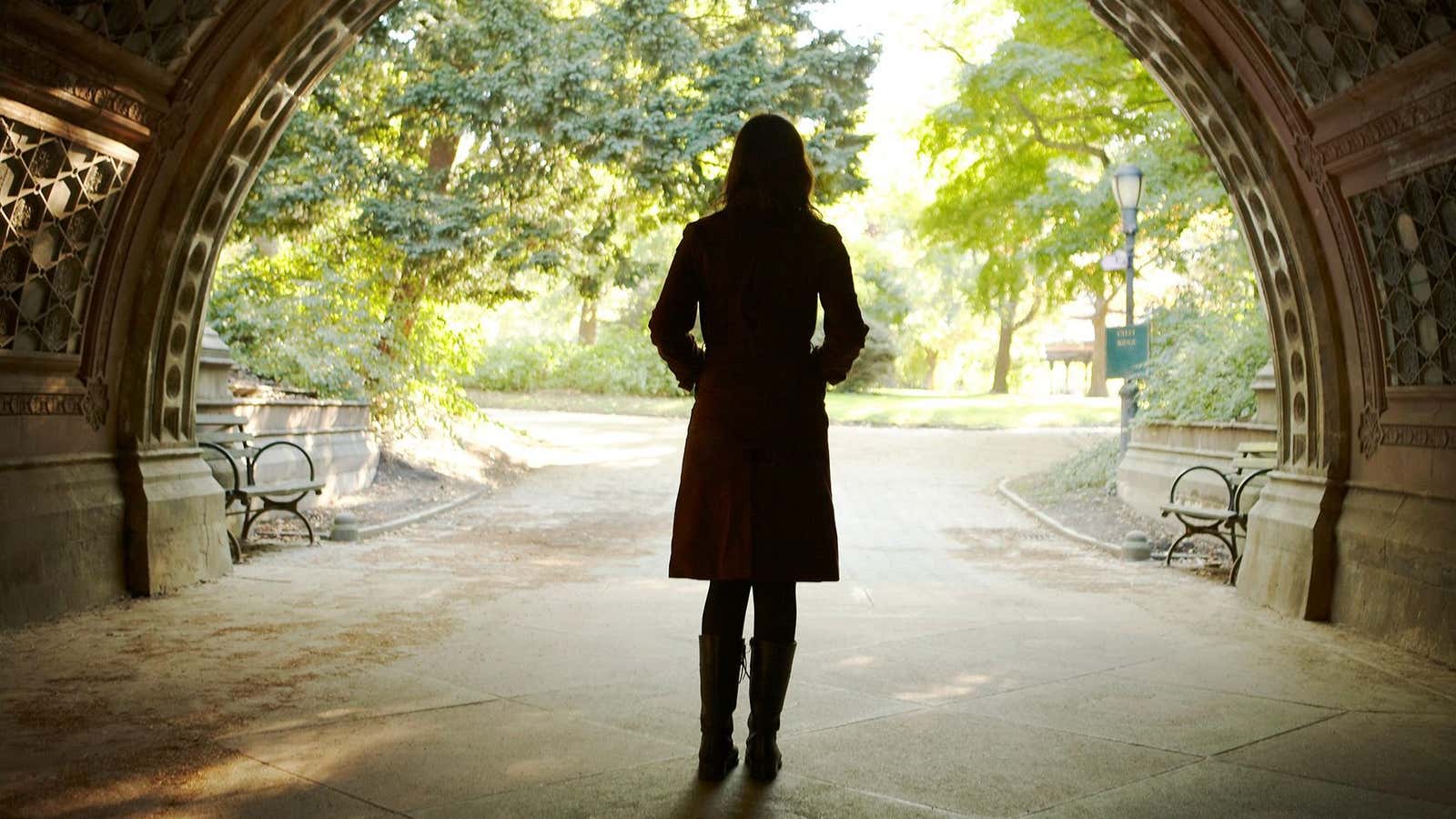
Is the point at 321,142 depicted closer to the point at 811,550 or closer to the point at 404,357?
the point at 404,357

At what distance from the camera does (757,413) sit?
153 inches

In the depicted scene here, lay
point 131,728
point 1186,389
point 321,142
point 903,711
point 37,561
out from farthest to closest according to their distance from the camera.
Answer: point 321,142 < point 1186,389 < point 37,561 < point 903,711 < point 131,728

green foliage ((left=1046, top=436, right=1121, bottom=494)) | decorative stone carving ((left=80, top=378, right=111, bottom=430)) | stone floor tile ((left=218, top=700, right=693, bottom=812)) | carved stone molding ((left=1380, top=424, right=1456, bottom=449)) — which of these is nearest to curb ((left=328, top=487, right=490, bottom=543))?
decorative stone carving ((left=80, top=378, right=111, bottom=430))

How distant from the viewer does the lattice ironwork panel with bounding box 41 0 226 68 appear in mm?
6059

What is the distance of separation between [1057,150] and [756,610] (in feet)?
57.7

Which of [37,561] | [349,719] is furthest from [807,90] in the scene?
[349,719]

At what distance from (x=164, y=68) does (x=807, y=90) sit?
10.8m

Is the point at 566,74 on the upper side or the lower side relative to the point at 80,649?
upper

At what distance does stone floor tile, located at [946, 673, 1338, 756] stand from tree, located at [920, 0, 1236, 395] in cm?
1204

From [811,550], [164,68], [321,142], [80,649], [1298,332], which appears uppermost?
[321,142]

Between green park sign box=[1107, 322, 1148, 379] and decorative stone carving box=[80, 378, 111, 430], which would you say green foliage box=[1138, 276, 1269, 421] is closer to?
green park sign box=[1107, 322, 1148, 379]

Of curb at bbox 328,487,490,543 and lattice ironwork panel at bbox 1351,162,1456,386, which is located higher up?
lattice ironwork panel at bbox 1351,162,1456,386

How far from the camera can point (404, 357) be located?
17531mm

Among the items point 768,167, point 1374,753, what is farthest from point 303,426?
point 1374,753
